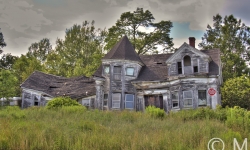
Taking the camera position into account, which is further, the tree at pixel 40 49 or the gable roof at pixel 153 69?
the tree at pixel 40 49

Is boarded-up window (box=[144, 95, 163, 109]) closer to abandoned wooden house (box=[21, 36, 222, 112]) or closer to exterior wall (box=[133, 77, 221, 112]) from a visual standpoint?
abandoned wooden house (box=[21, 36, 222, 112])

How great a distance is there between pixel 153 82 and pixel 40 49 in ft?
124

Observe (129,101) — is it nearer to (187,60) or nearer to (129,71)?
(129,71)

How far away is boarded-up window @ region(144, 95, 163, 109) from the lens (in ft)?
97.7

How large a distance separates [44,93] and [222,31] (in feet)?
90.3

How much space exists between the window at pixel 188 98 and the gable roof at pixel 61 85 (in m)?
10.3

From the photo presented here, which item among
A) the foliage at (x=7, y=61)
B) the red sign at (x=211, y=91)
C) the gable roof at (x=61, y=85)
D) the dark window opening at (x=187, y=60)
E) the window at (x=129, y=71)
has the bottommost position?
the red sign at (x=211, y=91)

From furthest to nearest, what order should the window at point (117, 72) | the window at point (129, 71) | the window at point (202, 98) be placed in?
the window at point (129, 71), the window at point (117, 72), the window at point (202, 98)

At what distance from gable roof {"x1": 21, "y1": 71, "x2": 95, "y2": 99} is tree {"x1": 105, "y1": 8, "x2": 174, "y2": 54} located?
9.87 metres

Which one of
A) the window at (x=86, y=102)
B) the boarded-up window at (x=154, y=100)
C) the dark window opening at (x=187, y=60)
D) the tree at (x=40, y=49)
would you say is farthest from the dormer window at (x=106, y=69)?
the tree at (x=40, y=49)

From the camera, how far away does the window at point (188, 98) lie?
2759 centimetres

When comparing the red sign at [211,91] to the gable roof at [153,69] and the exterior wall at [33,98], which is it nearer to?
the gable roof at [153,69]

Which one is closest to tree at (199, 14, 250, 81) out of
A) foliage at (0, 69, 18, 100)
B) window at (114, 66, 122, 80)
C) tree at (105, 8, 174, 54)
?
tree at (105, 8, 174, 54)

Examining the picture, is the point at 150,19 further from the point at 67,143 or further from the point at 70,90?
the point at 67,143
